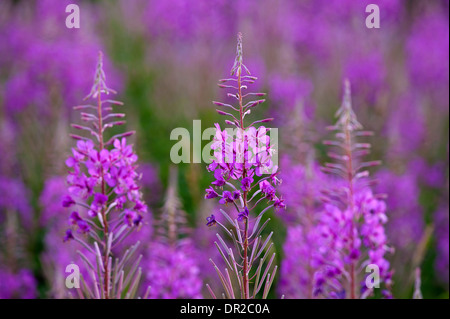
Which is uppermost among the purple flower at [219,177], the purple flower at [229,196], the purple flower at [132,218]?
the purple flower at [219,177]

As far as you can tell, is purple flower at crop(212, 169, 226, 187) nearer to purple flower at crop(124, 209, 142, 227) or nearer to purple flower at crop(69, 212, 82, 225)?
purple flower at crop(124, 209, 142, 227)

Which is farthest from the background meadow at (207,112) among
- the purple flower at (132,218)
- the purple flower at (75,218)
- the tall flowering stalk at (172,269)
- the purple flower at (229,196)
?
the purple flower at (229,196)

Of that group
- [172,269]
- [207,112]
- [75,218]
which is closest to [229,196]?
[75,218]

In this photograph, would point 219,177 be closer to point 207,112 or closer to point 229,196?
point 229,196

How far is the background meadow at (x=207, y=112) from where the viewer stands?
350 cm

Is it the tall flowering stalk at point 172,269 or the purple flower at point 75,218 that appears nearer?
the purple flower at point 75,218

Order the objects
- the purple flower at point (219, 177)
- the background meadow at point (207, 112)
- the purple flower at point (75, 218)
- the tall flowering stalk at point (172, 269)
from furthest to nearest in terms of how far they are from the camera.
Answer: the background meadow at point (207, 112)
the tall flowering stalk at point (172, 269)
the purple flower at point (75, 218)
the purple flower at point (219, 177)

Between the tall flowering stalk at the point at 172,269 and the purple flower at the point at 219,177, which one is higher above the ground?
the purple flower at the point at 219,177

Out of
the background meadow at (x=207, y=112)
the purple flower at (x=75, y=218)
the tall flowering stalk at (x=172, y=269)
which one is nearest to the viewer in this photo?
the purple flower at (x=75, y=218)

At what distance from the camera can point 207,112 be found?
636 cm

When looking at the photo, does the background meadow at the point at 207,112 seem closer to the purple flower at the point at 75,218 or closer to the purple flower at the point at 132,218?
the purple flower at the point at 132,218
